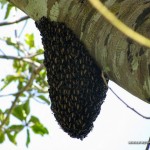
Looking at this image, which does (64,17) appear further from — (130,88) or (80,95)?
(130,88)

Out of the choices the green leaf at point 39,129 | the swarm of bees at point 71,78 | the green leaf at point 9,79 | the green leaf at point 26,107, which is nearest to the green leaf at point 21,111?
the green leaf at point 26,107

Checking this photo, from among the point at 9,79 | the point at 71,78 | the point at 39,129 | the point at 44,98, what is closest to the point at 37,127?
the point at 39,129

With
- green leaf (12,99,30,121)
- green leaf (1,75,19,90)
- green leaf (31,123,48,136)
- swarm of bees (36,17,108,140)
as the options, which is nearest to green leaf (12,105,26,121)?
green leaf (12,99,30,121)

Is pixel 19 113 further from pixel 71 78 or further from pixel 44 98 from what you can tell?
pixel 71 78

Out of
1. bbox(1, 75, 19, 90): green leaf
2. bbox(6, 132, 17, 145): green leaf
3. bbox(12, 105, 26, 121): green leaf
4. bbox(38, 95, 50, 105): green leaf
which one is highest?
bbox(1, 75, 19, 90): green leaf

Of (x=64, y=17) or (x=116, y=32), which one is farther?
(x=64, y=17)

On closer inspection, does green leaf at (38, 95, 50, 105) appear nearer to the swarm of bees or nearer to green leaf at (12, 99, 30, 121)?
green leaf at (12, 99, 30, 121)

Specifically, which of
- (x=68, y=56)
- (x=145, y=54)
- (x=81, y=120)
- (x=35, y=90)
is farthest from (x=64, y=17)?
(x=35, y=90)
